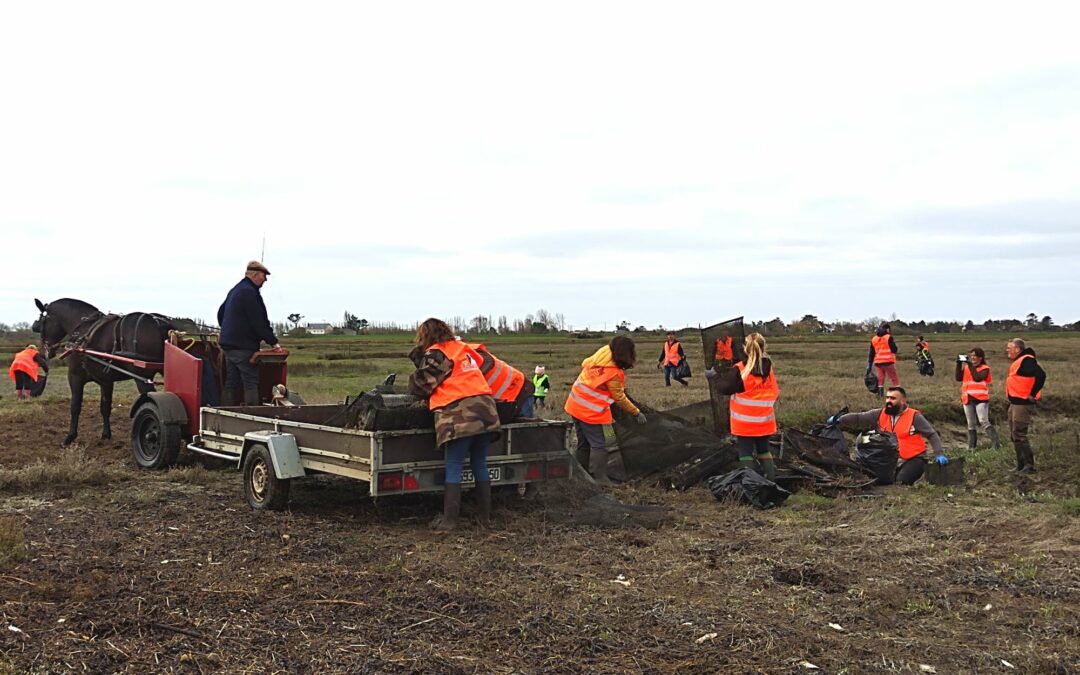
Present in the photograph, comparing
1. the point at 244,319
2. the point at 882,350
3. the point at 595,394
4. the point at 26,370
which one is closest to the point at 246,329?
the point at 244,319

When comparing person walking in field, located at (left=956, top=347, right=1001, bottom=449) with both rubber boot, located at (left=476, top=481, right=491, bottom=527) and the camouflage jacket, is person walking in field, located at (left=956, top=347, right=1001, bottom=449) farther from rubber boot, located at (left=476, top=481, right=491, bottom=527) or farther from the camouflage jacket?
the camouflage jacket

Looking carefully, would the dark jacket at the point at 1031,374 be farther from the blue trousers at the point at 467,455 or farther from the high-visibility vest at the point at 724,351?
the blue trousers at the point at 467,455

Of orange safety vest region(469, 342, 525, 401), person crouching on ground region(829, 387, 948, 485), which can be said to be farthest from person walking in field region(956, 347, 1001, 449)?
orange safety vest region(469, 342, 525, 401)

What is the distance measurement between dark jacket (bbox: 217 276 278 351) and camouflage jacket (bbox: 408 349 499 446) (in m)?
2.99

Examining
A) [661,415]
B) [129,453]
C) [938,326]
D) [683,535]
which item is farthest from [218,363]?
[938,326]

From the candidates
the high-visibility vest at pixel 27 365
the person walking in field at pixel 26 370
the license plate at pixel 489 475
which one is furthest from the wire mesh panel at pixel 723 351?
the high-visibility vest at pixel 27 365

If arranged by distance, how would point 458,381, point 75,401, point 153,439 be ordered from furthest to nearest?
point 75,401 → point 153,439 → point 458,381

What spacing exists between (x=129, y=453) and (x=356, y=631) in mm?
7823

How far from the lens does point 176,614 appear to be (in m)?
5.14

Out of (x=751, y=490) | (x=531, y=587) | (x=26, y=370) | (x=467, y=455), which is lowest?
(x=531, y=587)

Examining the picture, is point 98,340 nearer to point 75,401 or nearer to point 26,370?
point 75,401

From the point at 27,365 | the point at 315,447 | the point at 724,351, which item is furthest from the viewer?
the point at 27,365

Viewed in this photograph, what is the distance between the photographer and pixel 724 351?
1106 cm

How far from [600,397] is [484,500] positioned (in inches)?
98.2
